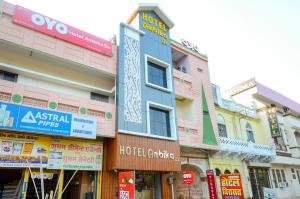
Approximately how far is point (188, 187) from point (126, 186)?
6.66 metres

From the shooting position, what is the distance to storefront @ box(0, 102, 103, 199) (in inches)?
357

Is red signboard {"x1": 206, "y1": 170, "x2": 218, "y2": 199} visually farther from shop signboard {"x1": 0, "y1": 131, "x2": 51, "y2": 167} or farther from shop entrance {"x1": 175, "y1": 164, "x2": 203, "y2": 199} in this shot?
shop signboard {"x1": 0, "y1": 131, "x2": 51, "y2": 167}

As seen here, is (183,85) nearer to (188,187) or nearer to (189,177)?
(189,177)

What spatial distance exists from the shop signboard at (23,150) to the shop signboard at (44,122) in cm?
96

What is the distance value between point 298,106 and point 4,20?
32.8 meters

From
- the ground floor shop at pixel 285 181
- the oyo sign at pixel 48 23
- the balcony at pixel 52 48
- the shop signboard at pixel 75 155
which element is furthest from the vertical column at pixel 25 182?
Answer: the ground floor shop at pixel 285 181

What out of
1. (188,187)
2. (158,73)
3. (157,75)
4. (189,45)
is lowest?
(188,187)

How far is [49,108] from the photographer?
10.1 metres

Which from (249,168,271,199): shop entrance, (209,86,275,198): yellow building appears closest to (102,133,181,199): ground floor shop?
(209,86,275,198): yellow building

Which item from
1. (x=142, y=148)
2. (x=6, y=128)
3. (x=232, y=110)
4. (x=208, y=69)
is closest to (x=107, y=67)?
(x=142, y=148)

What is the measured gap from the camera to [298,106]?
2955cm

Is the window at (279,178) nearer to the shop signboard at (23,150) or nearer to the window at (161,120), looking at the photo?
the window at (161,120)

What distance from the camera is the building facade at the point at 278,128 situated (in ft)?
72.8

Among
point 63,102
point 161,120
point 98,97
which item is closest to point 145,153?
point 161,120
